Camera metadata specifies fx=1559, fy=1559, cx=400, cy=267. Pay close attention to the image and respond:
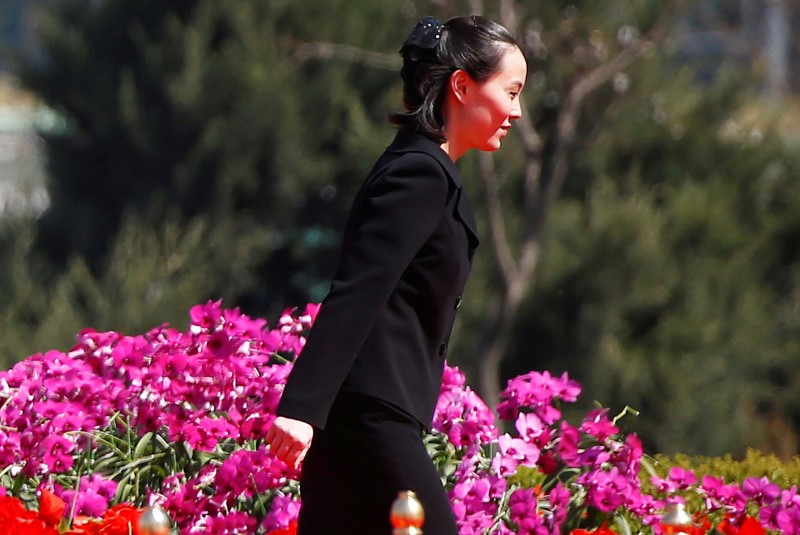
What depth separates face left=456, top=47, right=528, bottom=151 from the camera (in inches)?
106

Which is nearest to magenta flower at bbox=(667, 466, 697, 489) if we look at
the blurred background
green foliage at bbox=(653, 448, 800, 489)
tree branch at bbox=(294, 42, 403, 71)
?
green foliage at bbox=(653, 448, 800, 489)

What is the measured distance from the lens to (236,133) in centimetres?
907

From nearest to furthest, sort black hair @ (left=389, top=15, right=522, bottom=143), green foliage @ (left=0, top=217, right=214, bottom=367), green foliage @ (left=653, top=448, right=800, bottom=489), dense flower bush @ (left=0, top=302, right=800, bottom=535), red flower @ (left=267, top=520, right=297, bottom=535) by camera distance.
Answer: black hair @ (left=389, top=15, right=522, bottom=143), red flower @ (left=267, top=520, right=297, bottom=535), dense flower bush @ (left=0, top=302, right=800, bottom=535), green foliage @ (left=653, top=448, right=800, bottom=489), green foliage @ (left=0, top=217, right=214, bottom=367)

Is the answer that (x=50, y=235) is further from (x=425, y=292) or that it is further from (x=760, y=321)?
(x=425, y=292)

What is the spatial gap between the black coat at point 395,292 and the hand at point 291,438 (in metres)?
0.02

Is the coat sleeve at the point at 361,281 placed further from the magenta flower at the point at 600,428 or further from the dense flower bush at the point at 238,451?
the magenta flower at the point at 600,428

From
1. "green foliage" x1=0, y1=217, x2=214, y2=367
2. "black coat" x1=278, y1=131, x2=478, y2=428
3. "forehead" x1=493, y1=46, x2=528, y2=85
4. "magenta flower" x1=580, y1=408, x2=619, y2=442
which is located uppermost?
"forehead" x1=493, y1=46, x2=528, y2=85

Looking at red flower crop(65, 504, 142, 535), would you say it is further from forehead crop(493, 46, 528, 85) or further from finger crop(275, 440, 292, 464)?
forehead crop(493, 46, 528, 85)

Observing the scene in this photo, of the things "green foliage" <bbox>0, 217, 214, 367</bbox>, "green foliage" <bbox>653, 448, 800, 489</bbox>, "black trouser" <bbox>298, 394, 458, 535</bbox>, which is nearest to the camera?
"black trouser" <bbox>298, 394, 458, 535</bbox>

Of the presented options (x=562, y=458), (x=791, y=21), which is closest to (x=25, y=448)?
(x=562, y=458)

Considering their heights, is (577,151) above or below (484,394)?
above

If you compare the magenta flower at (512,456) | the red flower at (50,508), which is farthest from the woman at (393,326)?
the magenta flower at (512,456)

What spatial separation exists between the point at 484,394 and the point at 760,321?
1.74 m

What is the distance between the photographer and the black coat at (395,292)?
8.09 feet
